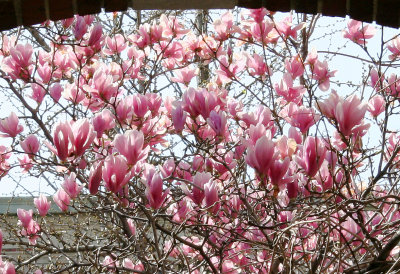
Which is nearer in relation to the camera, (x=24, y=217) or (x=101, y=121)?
(x=101, y=121)

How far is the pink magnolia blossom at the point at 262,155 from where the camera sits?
194 cm

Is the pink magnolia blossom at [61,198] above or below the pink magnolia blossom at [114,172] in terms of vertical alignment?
above

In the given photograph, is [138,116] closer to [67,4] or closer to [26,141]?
[26,141]

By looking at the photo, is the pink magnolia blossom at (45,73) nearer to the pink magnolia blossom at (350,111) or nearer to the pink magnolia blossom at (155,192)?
the pink magnolia blossom at (155,192)

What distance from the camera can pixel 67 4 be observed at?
2.05m

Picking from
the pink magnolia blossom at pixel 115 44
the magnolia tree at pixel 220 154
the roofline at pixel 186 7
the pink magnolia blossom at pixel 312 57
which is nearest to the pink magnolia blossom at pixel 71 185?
the magnolia tree at pixel 220 154

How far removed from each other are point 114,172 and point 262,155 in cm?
52

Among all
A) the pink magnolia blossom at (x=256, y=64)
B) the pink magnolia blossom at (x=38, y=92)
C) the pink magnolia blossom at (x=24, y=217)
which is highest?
the pink magnolia blossom at (x=38, y=92)

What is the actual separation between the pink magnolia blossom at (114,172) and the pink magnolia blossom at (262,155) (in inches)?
17.5

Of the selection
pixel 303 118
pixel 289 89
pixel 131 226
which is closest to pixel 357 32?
pixel 289 89

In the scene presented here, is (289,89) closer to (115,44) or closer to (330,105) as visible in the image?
(330,105)

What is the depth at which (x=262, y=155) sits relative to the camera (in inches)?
76.7

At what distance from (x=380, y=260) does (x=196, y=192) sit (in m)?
0.75

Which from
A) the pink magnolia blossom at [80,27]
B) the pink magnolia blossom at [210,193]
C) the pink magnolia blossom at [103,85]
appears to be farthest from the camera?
the pink magnolia blossom at [80,27]
